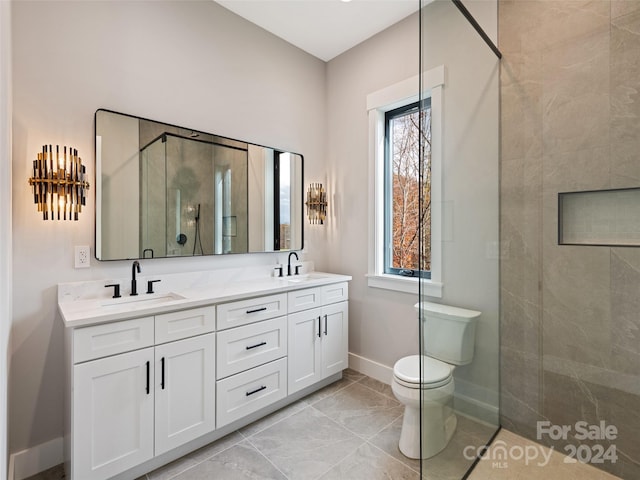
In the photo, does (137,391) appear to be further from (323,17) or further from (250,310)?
(323,17)

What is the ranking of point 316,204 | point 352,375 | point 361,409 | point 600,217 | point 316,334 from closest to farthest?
point 600,217 < point 361,409 < point 316,334 < point 352,375 < point 316,204

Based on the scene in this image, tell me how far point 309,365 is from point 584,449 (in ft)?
5.43

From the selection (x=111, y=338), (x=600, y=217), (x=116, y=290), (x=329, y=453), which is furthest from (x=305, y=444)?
(x=600, y=217)

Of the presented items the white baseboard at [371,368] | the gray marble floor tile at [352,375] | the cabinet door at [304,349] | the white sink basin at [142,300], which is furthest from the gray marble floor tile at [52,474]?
the white baseboard at [371,368]

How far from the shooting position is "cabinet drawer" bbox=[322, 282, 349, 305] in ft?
8.32

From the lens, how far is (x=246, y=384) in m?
2.00

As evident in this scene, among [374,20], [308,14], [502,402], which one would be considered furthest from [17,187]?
[502,402]

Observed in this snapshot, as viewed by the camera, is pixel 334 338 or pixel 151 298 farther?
pixel 334 338

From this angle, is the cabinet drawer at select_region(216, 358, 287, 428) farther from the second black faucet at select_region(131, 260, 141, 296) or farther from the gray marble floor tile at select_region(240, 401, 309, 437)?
the second black faucet at select_region(131, 260, 141, 296)

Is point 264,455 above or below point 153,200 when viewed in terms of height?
below

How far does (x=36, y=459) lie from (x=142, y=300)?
3.08 ft

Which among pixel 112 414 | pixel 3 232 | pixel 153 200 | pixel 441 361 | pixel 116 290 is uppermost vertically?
pixel 153 200

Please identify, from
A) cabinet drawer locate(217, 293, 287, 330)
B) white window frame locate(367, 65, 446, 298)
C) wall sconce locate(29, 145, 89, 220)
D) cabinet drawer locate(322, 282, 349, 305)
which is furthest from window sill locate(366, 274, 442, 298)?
wall sconce locate(29, 145, 89, 220)

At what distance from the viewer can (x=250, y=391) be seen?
6.63 feet
